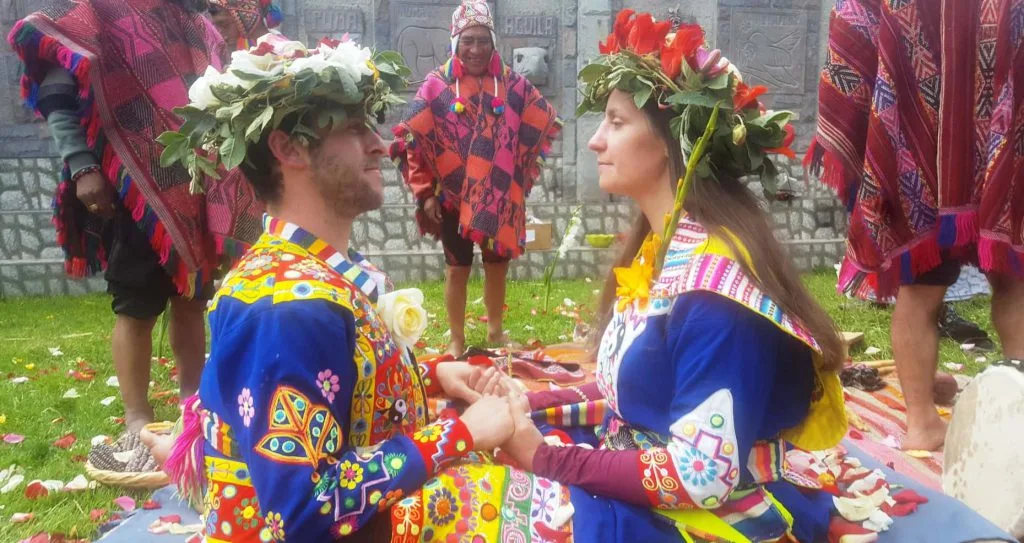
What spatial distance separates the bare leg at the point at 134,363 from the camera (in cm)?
385

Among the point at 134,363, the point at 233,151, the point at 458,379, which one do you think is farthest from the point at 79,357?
the point at 233,151

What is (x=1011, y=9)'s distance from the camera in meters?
3.07

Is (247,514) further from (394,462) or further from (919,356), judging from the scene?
(919,356)

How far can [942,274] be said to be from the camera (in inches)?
138

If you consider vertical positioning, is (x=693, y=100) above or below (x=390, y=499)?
above

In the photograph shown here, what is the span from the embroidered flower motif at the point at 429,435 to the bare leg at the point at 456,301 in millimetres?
3837

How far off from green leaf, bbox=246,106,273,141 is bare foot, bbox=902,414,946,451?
125 inches

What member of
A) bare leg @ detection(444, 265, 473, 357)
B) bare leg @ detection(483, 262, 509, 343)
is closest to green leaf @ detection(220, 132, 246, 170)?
bare leg @ detection(444, 265, 473, 357)

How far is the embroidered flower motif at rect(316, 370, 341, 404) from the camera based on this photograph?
161cm

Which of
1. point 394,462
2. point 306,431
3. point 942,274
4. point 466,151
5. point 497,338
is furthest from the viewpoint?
point 497,338

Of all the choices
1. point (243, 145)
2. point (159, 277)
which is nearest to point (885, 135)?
point (243, 145)

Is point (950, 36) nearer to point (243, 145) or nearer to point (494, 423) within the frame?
point (494, 423)

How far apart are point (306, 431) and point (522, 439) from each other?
62 centimetres

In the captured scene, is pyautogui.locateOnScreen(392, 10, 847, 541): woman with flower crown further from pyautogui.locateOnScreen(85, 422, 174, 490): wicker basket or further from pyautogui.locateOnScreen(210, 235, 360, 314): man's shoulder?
pyautogui.locateOnScreen(85, 422, 174, 490): wicker basket
